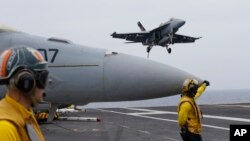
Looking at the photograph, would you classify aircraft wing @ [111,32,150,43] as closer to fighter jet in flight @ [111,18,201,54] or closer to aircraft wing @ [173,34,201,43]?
fighter jet in flight @ [111,18,201,54]

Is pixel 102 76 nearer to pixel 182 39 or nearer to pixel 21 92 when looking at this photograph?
pixel 21 92

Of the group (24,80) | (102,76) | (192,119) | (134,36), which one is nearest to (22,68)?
(24,80)

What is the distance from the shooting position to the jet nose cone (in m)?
4.61

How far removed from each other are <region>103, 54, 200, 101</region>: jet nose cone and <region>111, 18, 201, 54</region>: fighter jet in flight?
199 ft

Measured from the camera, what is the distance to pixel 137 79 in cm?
460

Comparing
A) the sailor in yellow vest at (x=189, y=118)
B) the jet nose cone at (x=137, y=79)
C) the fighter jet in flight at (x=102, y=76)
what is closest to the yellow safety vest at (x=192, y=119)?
the sailor in yellow vest at (x=189, y=118)

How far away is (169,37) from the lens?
216 feet

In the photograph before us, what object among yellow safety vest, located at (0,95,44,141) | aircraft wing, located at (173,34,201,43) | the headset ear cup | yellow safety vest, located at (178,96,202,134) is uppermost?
aircraft wing, located at (173,34,201,43)

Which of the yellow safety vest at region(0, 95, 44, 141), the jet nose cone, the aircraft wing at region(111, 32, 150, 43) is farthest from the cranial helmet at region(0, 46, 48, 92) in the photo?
the aircraft wing at region(111, 32, 150, 43)

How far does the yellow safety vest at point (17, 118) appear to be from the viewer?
6.11ft

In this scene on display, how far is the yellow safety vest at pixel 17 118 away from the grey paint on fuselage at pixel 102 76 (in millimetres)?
2605

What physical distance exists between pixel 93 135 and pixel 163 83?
12.9 metres

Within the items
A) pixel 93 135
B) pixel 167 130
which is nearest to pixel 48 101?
pixel 93 135

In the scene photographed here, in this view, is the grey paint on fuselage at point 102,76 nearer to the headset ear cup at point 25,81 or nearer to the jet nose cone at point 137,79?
the jet nose cone at point 137,79
